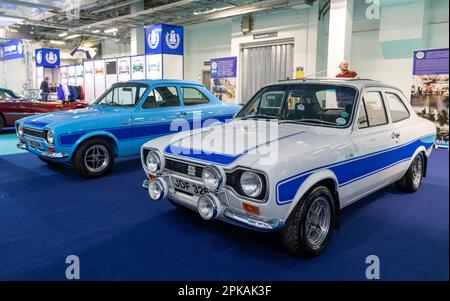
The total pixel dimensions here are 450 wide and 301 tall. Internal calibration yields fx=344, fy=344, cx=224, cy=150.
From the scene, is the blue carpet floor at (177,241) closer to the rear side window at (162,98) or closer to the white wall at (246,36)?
the rear side window at (162,98)

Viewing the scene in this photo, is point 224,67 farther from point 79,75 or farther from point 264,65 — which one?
point 79,75

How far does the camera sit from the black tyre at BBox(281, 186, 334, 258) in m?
2.73

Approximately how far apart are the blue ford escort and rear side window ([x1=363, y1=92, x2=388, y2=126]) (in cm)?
236

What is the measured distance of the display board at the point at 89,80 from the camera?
16.8 meters

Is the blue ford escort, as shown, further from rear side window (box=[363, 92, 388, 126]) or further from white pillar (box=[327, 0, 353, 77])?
white pillar (box=[327, 0, 353, 77])

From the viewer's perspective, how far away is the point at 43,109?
1010 centimetres

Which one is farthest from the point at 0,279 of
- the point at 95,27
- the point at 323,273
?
the point at 95,27

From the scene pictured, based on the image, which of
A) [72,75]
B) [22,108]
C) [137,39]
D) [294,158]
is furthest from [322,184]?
[72,75]

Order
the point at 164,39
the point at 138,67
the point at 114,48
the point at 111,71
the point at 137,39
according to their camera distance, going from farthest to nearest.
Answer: the point at 114,48
the point at 137,39
the point at 111,71
the point at 138,67
the point at 164,39

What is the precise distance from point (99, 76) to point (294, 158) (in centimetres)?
1557

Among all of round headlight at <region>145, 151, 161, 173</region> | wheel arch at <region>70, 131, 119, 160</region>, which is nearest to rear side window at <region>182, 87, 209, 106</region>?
wheel arch at <region>70, 131, 119, 160</region>

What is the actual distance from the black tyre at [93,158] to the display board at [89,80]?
41.0 feet

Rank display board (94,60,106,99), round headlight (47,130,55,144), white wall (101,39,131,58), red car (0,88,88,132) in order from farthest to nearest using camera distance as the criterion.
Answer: white wall (101,39,131,58) → display board (94,60,106,99) → red car (0,88,88,132) → round headlight (47,130,55,144)

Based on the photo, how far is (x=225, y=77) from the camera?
13508mm
